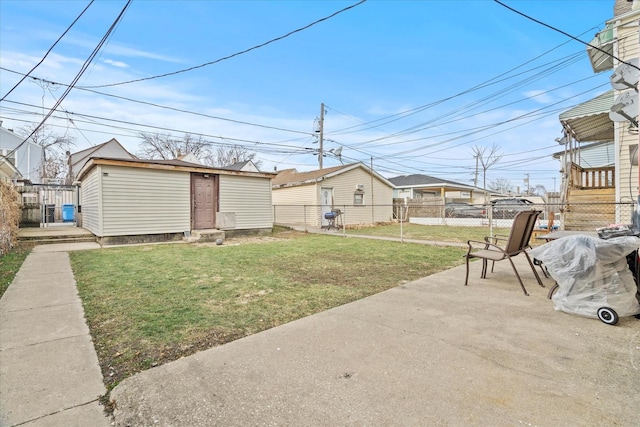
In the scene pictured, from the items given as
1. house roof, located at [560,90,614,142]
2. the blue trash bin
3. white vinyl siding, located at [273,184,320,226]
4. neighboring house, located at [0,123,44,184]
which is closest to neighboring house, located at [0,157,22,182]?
the blue trash bin

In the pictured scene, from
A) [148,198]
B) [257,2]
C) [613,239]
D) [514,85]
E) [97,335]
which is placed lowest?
[97,335]

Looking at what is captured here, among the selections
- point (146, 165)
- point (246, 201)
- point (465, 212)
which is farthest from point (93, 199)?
point (465, 212)

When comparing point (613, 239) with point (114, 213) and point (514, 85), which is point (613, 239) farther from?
point (514, 85)

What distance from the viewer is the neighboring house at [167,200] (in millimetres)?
9578

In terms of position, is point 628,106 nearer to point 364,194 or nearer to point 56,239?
point 56,239

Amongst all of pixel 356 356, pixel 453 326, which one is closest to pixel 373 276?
pixel 453 326

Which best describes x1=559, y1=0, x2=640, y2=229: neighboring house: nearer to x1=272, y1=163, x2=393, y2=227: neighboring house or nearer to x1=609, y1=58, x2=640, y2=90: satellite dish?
→ x1=609, y1=58, x2=640, y2=90: satellite dish

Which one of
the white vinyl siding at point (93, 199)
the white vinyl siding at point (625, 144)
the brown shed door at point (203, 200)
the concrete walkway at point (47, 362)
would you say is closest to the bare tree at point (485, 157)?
the white vinyl siding at point (625, 144)

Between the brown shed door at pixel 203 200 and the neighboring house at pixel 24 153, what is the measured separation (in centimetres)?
2356

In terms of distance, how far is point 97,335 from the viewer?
9.18 ft

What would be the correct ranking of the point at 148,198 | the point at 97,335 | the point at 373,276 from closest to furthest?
1. the point at 97,335
2. the point at 373,276
3. the point at 148,198

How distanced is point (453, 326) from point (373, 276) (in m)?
2.28

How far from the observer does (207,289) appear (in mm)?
4320

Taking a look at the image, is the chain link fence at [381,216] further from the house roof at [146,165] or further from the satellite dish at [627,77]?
the satellite dish at [627,77]
